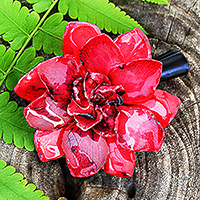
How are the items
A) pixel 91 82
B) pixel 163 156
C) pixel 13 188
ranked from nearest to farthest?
1. pixel 91 82
2. pixel 13 188
3. pixel 163 156

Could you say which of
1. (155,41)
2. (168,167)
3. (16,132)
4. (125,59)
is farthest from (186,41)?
(16,132)

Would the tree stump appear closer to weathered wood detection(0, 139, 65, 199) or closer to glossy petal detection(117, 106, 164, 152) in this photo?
weathered wood detection(0, 139, 65, 199)

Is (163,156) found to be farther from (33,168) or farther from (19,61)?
(19,61)

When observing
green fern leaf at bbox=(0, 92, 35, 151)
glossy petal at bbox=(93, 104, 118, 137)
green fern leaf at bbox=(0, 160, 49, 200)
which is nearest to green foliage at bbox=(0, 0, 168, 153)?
green fern leaf at bbox=(0, 92, 35, 151)

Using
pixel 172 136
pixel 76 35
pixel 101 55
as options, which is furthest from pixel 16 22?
pixel 172 136

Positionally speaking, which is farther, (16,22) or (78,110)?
(16,22)

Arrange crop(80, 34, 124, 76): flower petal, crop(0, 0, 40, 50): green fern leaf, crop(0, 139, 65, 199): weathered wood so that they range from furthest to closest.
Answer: crop(0, 139, 65, 199): weathered wood
crop(0, 0, 40, 50): green fern leaf
crop(80, 34, 124, 76): flower petal

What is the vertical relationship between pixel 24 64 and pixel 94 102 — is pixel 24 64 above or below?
below

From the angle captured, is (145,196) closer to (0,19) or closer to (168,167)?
(168,167)
